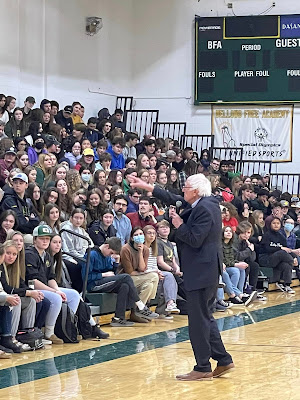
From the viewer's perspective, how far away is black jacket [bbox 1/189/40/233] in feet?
34.4

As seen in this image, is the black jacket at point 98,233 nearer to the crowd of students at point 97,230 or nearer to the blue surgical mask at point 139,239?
the crowd of students at point 97,230

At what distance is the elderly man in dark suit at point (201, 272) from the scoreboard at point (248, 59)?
46.7 ft

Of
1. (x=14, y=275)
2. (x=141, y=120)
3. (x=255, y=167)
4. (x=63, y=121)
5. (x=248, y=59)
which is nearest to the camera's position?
(x=14, y=275)

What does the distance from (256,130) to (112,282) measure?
1210 centimetres

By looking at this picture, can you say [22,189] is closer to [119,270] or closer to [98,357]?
[119,270]

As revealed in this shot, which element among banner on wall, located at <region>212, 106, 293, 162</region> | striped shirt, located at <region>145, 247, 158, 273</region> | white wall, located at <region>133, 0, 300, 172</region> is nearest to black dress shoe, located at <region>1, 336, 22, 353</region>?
striped shirt, located at <region>145, 247, 158, 273</region>

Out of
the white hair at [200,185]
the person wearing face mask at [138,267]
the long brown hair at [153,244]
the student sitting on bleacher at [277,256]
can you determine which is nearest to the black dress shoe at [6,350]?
the white hair at [200,185]

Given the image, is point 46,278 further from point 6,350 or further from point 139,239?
point 139,239

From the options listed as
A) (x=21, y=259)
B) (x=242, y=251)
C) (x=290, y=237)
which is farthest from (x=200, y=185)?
(x=290, y=237)

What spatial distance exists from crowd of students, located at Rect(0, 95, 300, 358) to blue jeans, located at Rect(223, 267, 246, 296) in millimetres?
14

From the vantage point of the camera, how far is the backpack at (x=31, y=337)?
9.16 m

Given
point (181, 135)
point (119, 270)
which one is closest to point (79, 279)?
point (119, 270)

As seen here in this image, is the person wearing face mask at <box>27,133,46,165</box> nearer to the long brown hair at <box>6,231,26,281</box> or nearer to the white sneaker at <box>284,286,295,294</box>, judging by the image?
the white sneaker at <box>284,286,295,294</box>

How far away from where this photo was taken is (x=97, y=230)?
1149cm
